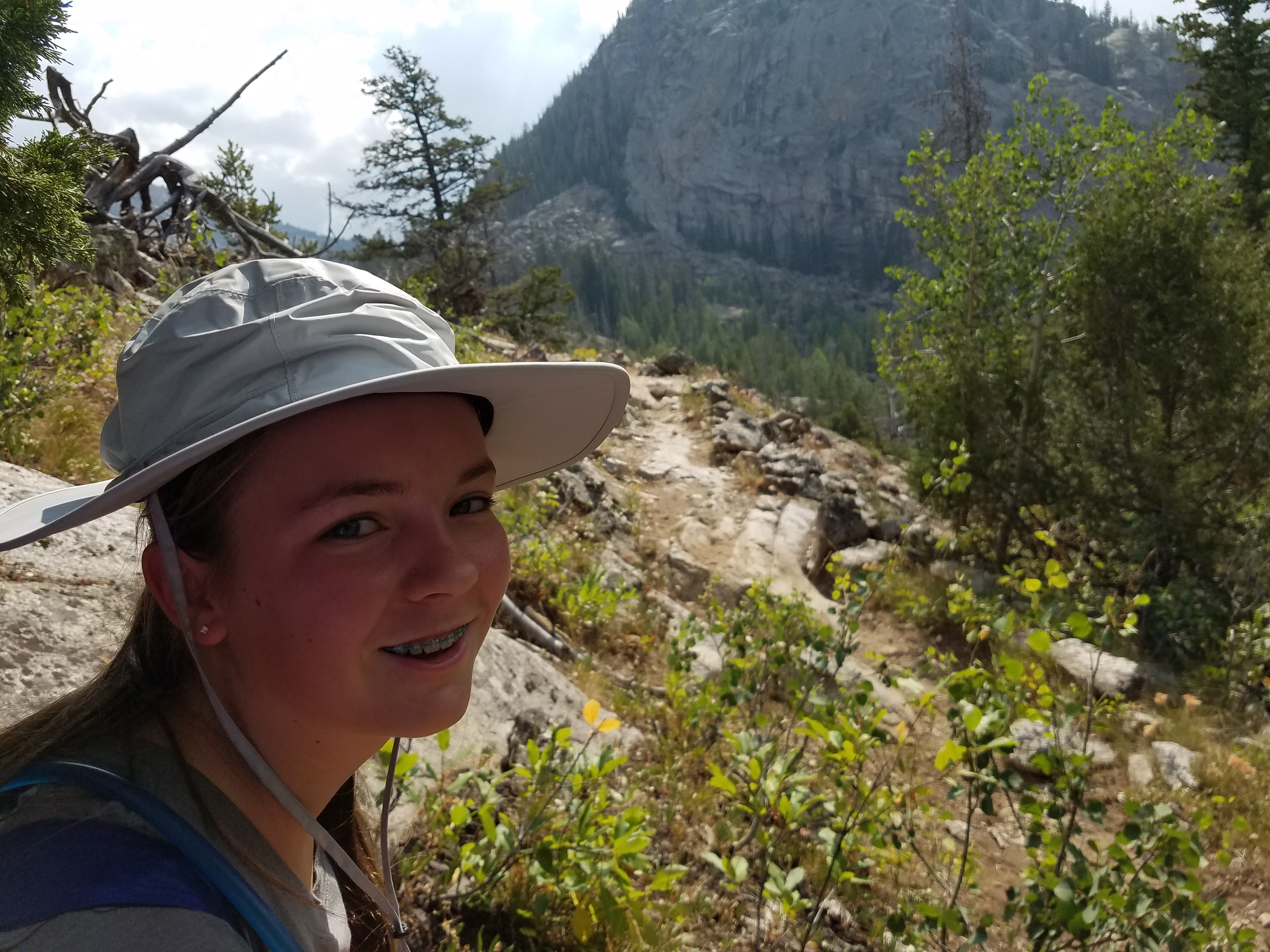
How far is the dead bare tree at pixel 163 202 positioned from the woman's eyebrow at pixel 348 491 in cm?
639

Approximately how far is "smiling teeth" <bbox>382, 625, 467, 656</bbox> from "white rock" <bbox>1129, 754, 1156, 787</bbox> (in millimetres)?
5868

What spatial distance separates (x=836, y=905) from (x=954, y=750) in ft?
5.62

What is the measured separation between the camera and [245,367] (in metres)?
1.06

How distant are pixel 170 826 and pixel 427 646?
1.23ft

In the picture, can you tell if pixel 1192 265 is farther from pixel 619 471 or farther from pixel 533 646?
pixel 533 646

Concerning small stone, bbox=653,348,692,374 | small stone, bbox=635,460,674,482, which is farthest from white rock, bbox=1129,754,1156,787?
small stone, bbox=653,348,692,374

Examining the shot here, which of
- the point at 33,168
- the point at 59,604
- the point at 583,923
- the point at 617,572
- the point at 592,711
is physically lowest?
the point at 617,572

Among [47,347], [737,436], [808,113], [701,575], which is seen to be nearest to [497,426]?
[47,347]

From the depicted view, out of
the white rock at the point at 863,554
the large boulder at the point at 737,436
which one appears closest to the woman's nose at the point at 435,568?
the white rock at the point at 863,554

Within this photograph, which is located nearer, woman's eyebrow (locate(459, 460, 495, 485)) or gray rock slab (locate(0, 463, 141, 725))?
woman's eyebrow (locate(459, 460, 495, 485))

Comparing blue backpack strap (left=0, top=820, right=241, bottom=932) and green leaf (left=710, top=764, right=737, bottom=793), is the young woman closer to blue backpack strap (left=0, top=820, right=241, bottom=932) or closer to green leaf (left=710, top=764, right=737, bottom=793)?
blue backpack strap (left=0, top=820, right=241, bottom=932)

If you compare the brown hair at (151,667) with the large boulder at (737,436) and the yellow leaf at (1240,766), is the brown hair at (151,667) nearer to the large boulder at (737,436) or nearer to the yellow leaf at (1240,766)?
the yellow leaf at (1240,766)

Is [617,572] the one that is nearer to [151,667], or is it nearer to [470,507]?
[470,507]

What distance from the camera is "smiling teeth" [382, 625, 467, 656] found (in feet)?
3.70
